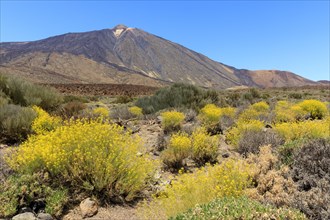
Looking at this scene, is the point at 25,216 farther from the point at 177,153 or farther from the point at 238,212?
the point at 177,153

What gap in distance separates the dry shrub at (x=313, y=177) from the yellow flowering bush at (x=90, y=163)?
259 centimetres

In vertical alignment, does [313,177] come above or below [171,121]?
below

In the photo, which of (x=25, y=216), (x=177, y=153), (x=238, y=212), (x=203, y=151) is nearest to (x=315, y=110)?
(x=203, y=151)

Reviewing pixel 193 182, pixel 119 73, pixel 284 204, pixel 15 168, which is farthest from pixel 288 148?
pixel 119 73

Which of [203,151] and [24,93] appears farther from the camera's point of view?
[24,93]

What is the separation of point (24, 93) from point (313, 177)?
1108 centimetres

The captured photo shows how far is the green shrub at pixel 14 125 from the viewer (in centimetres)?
834

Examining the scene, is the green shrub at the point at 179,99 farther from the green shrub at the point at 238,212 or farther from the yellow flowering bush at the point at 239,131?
the green shrub at the point at 238,212

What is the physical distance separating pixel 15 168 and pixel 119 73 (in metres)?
130

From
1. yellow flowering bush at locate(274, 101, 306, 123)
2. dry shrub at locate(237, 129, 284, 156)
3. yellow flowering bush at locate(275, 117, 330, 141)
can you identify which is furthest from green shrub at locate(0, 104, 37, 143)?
yellow flowering bush at locate(274, 101, 306, 123)

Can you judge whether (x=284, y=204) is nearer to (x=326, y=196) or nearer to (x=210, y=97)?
(x=326, y=196)

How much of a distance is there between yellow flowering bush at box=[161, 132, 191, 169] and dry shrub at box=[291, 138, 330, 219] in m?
2.75

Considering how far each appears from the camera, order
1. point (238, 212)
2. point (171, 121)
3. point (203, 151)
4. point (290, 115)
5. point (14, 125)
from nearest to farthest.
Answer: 1. point (238, 212)
2. point (203, 151)
3. point (14, 125)
4. point (171, 121)
5. point (290, 115)

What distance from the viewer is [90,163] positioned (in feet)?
16.7
